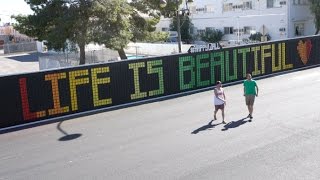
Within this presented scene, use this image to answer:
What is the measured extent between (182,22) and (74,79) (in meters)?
52.5

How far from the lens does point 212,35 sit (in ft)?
213

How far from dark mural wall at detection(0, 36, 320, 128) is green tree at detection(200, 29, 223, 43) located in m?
38.7

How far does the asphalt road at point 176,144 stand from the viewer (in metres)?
10.1

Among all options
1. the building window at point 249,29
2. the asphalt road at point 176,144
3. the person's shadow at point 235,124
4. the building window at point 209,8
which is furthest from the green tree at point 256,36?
the person's shadow at point 235,124

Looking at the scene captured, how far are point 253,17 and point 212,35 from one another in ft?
22.9

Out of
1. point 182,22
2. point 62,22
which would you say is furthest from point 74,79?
point 182,22

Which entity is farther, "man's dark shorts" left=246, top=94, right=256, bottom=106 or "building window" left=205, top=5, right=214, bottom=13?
"building window" left=205, top=5, right=214, bottom=13

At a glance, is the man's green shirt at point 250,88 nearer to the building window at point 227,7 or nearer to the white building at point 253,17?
the white building at point 253,17

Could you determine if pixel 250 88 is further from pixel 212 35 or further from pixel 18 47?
pixel 18 47

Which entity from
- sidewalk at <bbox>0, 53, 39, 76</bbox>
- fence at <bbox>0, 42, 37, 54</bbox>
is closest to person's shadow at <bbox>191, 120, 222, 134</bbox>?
sidewalk at <bbox>0, 53, 39, 76</bbox>

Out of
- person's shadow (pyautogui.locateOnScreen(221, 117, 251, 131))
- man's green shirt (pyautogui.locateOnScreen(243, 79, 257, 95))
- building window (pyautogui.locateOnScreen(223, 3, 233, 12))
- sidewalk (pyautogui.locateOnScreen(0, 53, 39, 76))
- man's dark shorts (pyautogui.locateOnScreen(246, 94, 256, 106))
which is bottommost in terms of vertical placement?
sidewalk (pyautogui.locateOnScreen(0, 53, 39, 76))

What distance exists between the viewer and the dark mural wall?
1609 cm

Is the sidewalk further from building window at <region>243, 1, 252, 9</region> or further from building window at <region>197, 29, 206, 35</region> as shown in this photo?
building window at <region>243, 1, 252, 9</region>

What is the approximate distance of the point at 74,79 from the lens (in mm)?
17281
